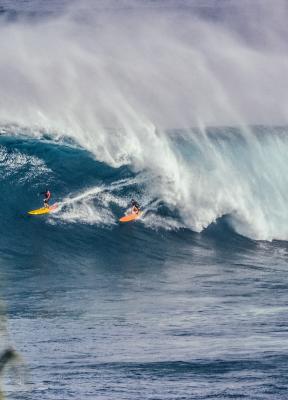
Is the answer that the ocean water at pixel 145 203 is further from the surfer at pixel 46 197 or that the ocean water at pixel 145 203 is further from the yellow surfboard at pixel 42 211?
Answer: the surfer at pixel 46 197

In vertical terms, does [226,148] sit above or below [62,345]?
below

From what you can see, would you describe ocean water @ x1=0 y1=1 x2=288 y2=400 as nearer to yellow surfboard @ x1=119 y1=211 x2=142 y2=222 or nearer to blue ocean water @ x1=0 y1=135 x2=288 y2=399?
blue ocean water @ x1=0 y1=135 x2=288 y2=399

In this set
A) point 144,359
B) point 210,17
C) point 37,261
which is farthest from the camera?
point 210,17

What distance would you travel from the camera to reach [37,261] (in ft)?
77.6

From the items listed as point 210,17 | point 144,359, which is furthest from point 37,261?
point 210,17

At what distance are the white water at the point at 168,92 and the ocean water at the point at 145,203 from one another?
0.29ft

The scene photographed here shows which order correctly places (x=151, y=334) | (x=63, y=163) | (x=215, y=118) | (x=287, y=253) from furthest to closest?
(x=215, y=118), (x=63, y=163), (x=287, y=253), (x=151, y=334)

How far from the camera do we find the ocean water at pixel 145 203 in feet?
50.5

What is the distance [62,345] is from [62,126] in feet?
54.1

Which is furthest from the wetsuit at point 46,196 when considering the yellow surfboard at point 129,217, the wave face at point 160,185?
the yellow surfboard at point 129,217

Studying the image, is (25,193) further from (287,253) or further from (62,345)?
(62,345)

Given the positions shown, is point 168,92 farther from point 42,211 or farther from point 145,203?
point 42,211

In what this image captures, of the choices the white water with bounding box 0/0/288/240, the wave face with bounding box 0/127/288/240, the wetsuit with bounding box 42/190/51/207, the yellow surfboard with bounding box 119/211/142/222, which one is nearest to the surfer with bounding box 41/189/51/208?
the wetsuit with bounding box 42/190/51/207

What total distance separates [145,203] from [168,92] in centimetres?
1616
